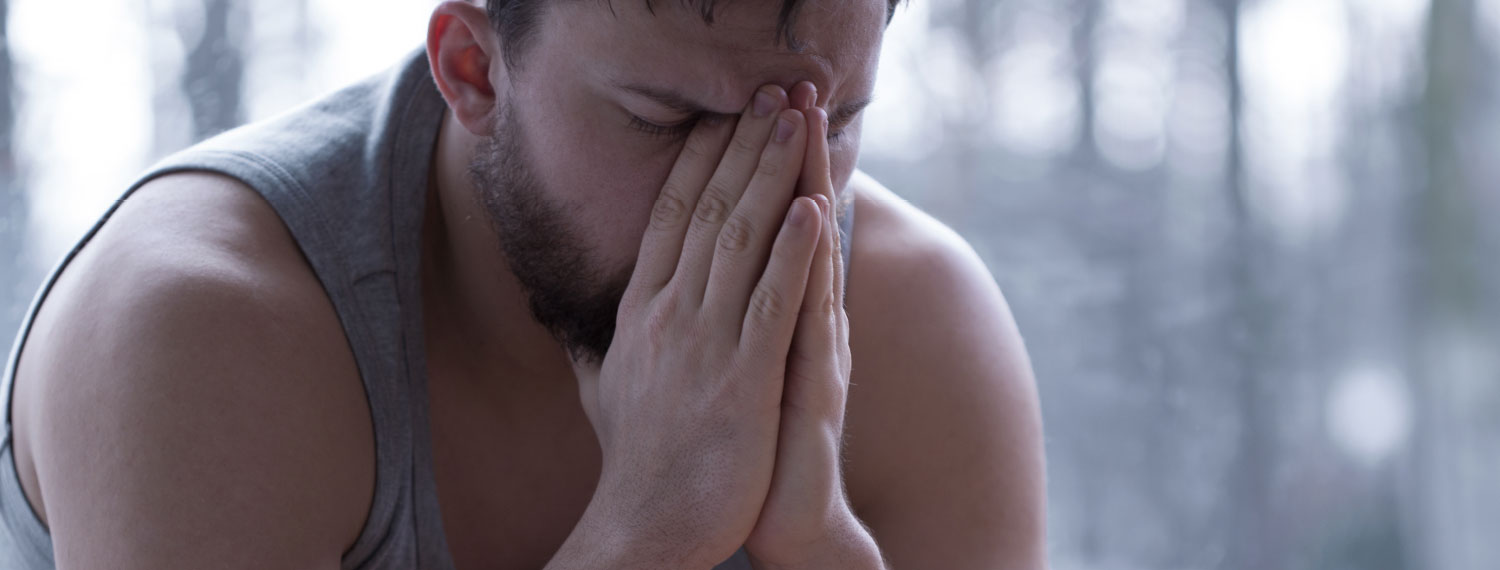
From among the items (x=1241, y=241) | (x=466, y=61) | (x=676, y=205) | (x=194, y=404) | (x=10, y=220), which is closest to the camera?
(x=194, y=404)

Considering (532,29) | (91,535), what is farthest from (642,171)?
(91,535)

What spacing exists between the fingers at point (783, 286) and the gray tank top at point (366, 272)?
300 mm

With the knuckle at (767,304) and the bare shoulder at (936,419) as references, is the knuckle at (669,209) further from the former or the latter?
the bare shoulder at (936,419)

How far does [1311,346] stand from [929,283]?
923 millimetres

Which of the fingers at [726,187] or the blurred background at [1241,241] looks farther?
the blurred background at [1241,241]

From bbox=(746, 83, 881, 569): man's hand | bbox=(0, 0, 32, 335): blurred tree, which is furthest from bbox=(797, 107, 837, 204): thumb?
bbox=(0, 0, 32, 335): blurred tree

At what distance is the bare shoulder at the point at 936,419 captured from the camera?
1.13m

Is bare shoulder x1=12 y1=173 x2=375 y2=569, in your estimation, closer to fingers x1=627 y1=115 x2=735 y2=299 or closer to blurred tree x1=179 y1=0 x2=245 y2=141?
fingers x1=627 y1=115 x2=735 y2=299

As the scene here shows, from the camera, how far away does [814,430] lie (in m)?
0.96

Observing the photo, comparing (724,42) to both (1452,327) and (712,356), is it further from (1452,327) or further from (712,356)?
(1452,327)

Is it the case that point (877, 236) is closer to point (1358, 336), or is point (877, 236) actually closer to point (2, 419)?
point (2, 419)

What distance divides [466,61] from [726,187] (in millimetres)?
298

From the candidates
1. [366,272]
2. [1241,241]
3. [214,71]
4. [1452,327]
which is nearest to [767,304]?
[366,272]

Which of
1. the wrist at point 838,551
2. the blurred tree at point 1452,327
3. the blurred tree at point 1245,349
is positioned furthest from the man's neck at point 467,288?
the blurred tree at point 1452,327
